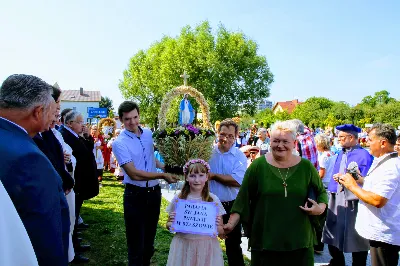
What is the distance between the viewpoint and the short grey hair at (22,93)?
5.99ft

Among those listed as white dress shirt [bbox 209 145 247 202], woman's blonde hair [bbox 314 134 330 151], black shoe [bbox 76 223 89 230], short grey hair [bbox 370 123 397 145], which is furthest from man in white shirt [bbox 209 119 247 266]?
black shoe [bbox 76 223 89 230]

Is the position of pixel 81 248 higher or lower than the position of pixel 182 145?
lower

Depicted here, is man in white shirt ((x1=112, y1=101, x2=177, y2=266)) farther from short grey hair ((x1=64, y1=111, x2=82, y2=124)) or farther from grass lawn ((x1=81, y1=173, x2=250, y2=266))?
short grey hair ((x1=64, y1=111, x2=82, y2=124))

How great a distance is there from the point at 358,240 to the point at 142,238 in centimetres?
275

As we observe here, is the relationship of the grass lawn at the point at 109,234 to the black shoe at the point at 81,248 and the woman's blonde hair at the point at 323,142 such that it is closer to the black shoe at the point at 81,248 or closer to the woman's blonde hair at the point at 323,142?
the black shoe at the point at 81,248

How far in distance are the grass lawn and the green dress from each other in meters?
2.19

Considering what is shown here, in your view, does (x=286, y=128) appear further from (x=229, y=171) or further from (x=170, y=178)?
(x=170, y=178)

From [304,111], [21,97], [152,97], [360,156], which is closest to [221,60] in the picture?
[152,97]

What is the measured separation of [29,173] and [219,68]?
33.0 m

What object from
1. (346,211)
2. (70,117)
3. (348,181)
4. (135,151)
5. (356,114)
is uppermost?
(356,114)

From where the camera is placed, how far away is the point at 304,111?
8844cm

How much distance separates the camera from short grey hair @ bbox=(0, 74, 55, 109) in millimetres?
1827

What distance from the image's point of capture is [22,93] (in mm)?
1848

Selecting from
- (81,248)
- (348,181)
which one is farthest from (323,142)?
(81,248)
